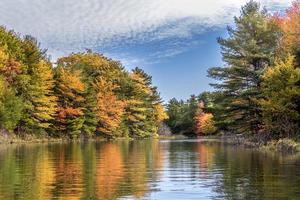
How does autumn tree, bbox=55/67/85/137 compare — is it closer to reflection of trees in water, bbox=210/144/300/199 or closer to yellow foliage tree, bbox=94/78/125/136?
yellow foliage tree, bbox=94/78/125/136

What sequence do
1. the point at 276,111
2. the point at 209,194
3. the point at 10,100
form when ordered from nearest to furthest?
the point at 209,194, the point at 276,111, the point at 10,100

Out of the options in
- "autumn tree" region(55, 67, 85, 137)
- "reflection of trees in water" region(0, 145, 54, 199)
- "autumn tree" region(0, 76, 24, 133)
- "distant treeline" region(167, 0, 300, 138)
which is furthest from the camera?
"autumn tree" region(55, 67, 85, 137)

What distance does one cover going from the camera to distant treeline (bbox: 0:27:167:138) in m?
60.3

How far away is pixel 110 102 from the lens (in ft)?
287

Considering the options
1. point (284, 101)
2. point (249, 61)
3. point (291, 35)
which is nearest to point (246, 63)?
point (249, 61)

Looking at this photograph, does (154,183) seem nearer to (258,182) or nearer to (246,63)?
(258,182)

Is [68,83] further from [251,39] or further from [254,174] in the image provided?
[254,174]

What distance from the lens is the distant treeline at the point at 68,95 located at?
60.3 meters

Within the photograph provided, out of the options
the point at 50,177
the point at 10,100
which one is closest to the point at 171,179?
the point at 50,177

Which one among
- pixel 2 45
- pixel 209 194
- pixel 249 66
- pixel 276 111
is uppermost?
pixel 2 45

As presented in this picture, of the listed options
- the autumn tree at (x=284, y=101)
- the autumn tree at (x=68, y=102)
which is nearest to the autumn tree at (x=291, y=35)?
the autumn tree at (x=284, y=101)

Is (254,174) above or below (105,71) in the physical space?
below

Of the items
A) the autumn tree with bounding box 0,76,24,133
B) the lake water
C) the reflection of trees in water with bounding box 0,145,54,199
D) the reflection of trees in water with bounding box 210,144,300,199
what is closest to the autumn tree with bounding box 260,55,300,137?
the lake water

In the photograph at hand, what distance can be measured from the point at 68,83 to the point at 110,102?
45.4 ft
